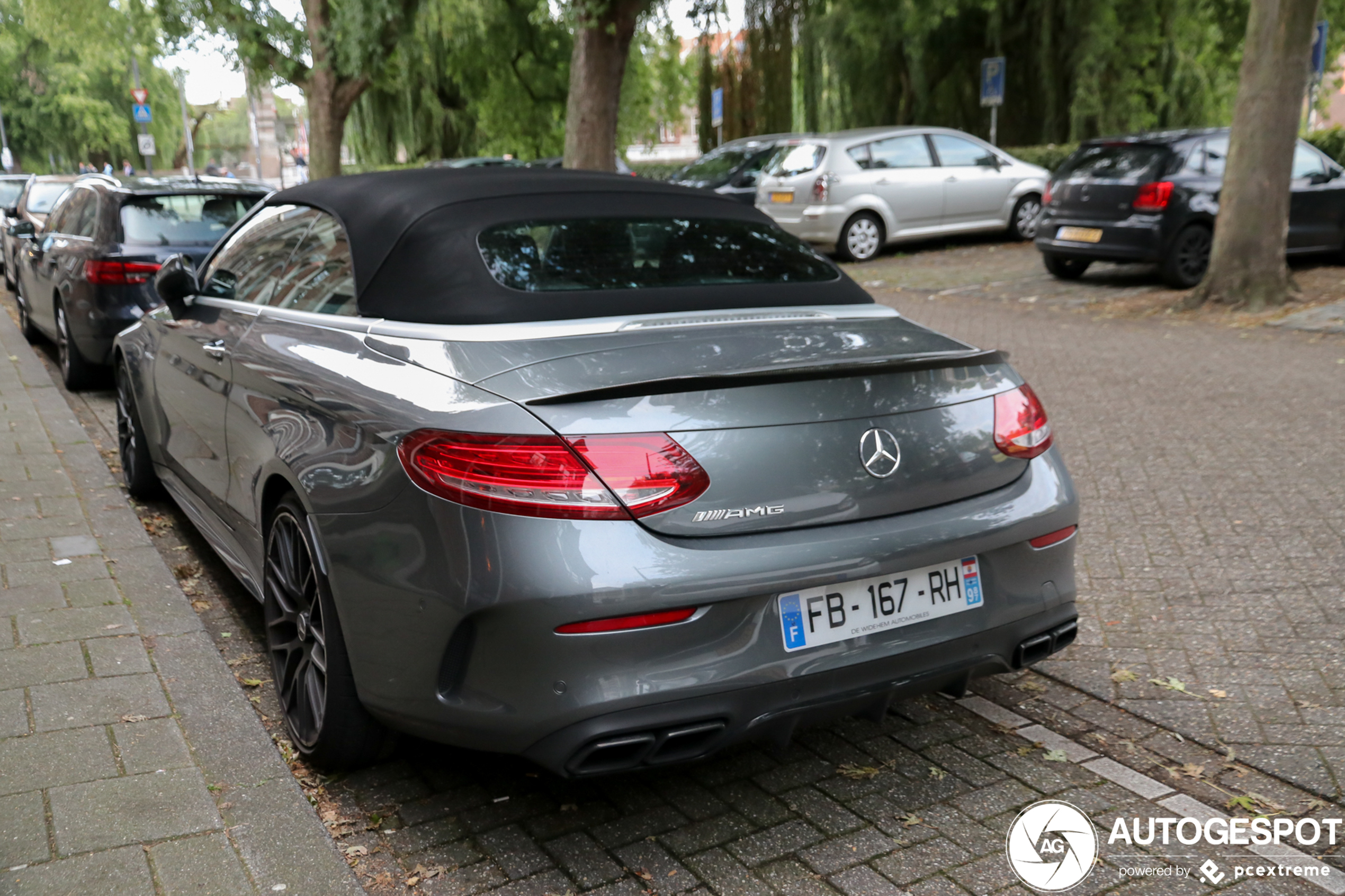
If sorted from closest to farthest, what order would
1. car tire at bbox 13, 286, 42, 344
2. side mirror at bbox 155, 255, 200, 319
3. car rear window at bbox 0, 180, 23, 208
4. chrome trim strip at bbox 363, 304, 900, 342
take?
chrome trim strip at bbox 363, 304, 900, 342
side mirror at bbox 155, 255, 200, 319
car tire at bbox 13, 286, 42, 344
car rear window at bbox 0, 180, 23, 208

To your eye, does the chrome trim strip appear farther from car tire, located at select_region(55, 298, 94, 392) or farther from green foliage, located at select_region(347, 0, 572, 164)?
green foliage, located at select_region(347, 0, 572, 164)

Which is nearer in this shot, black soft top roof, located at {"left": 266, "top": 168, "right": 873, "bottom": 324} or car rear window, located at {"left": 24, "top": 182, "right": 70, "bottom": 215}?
black soft top roof, located at {"left": 266, "top": 168, "right": 873, "bottom": 324}

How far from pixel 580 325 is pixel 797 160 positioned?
50.5 ft

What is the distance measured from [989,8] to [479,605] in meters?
23.7

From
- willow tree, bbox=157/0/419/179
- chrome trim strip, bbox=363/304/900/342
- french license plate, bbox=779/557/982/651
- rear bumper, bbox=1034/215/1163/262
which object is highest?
willow tree, bbox=157/0/419/179

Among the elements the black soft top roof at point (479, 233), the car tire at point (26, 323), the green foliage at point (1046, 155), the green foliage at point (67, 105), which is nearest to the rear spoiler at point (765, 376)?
the black soft top roof at point (479, 233)

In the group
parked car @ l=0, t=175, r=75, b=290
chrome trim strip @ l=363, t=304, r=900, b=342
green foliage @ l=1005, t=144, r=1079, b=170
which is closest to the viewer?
chrome trim strip @ l=363, t=304, r=900, b=342

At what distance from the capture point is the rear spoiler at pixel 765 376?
9.11 ft

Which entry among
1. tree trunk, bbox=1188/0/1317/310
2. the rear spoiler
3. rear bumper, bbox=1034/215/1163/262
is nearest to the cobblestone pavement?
the rear spoiler

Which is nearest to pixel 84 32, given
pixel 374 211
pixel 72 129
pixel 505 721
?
pixel 374 211

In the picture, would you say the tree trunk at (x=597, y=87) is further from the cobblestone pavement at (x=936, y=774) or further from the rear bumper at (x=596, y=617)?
the rear bumper at (x=596, y=617)

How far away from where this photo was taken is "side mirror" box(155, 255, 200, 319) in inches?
189

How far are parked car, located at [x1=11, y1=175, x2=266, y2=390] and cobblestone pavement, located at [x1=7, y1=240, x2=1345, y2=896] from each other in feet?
9.75

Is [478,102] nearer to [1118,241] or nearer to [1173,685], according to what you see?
[1118,241]
